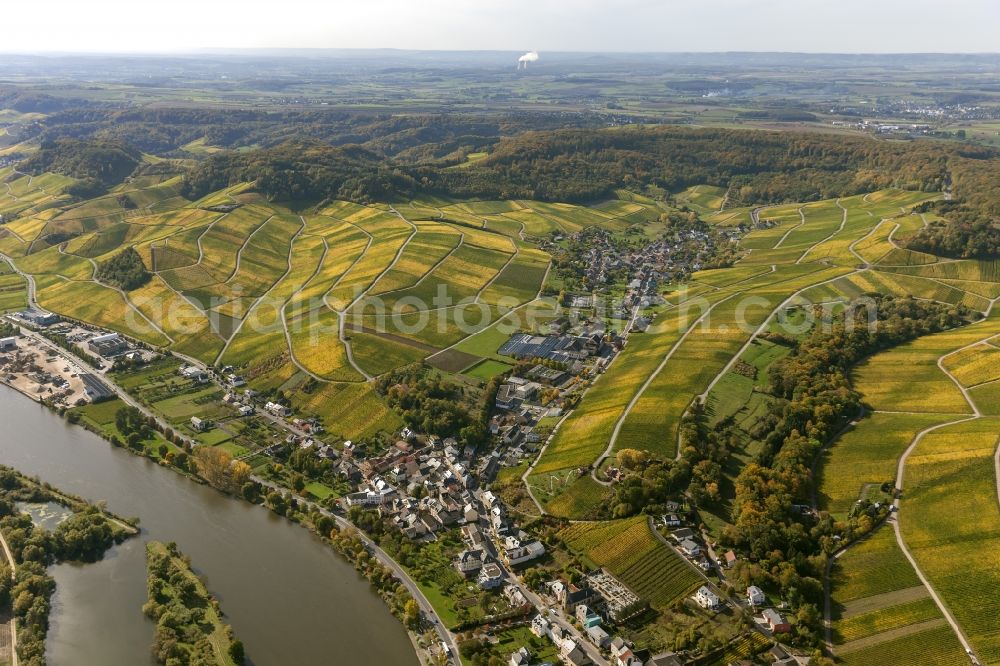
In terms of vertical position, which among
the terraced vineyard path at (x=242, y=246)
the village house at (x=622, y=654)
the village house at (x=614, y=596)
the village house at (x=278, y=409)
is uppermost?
A: the terraced vineyard path at (x=242, y=246)

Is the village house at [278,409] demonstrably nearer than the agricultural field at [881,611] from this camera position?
No

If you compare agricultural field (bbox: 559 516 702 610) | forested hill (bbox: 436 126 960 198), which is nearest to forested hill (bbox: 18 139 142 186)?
forested hill (bbox: 436 126 960 198)

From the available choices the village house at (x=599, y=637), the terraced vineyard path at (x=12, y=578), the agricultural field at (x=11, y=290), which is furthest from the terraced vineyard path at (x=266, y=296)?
the village house at (x=599, y=637)

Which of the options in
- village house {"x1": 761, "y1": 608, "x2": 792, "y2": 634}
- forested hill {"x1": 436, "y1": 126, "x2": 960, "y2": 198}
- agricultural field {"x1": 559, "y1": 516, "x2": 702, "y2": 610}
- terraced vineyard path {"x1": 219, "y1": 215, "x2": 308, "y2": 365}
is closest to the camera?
village house {"x1": 761, "y1": 608, "x2": 792, "y2": 634}

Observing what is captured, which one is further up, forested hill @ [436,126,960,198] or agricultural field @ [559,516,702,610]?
forested hill @ [436,126,960,198]

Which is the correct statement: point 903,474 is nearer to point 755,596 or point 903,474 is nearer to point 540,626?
point 755,596

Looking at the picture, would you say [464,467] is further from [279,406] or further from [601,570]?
[279,406]

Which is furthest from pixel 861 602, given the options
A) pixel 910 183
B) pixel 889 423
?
pixel 910 183

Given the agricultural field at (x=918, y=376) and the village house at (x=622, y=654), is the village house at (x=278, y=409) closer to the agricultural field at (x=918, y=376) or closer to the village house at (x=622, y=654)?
the village house at (x=622, y=654)

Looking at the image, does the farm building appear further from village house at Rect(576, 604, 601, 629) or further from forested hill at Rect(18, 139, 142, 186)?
forested hill at Rect(18, 139, 142, 186)
